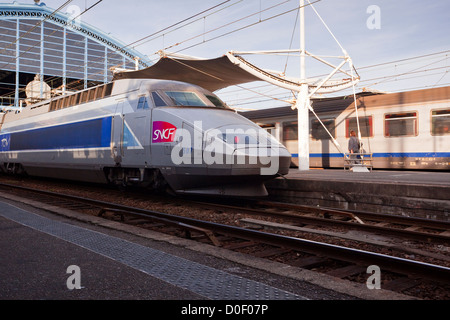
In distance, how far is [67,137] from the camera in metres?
11.7

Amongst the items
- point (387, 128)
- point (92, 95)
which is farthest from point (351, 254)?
point (387, 128)

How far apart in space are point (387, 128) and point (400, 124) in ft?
1.66

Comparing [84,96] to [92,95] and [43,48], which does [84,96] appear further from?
[43,48]

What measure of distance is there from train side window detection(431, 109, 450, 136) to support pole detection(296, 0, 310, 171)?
446cm

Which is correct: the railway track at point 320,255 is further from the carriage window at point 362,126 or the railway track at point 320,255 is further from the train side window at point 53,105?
the carriage window at point 362,126

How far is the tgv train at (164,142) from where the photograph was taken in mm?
7527

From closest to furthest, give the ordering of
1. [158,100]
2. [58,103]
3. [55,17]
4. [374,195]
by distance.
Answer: [374,195] → [158,100] → [58,103] → [55,17]

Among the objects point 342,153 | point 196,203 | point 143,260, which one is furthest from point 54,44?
point 143,260

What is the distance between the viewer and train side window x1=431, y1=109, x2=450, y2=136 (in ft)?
44.8

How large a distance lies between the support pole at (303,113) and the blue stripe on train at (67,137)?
8.56m

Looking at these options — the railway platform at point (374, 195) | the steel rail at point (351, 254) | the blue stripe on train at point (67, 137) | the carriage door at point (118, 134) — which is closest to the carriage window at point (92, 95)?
the blue stripe on train at point (67, 137)

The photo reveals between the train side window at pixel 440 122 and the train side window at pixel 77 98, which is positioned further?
the train side window at pixel 440 122

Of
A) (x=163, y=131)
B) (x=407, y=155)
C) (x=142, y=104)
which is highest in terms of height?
(x=142, y=104)

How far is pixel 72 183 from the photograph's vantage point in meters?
14.6
